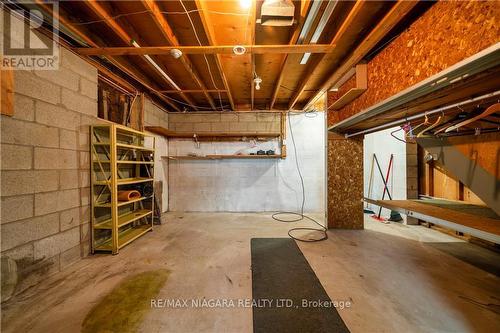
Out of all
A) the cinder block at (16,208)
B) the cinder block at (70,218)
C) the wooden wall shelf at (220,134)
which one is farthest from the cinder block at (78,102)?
the wooden wall shelf at (220,134)

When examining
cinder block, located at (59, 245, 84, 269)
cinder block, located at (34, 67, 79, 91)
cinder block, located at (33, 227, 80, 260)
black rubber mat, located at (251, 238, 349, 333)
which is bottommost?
black rubber mat, located at (251, 238, 349, 333)

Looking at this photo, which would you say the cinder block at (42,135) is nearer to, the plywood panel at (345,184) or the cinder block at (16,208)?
the cinder block at (16,208)

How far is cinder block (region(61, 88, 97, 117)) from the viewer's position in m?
2.04

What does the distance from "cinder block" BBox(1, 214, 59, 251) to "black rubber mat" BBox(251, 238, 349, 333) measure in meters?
2.16

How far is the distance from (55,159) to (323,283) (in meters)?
3.06

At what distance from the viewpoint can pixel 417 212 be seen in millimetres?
1806

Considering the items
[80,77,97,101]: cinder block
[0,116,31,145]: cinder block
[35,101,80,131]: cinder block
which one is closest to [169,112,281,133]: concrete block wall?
[80,77,97,101]: cinder block

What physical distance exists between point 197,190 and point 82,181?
8.03 ft

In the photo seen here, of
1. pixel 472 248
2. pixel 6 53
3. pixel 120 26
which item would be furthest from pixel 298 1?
pixel 472 248

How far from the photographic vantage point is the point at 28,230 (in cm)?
168

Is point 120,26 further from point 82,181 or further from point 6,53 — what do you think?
point 82,181

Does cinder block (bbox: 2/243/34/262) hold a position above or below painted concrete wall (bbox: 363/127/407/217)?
below

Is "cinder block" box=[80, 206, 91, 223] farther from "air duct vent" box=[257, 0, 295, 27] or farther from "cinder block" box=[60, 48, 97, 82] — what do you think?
"air duct vent" box=[257, 0, 295, 27]

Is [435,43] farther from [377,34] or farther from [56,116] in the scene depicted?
[56,116]
